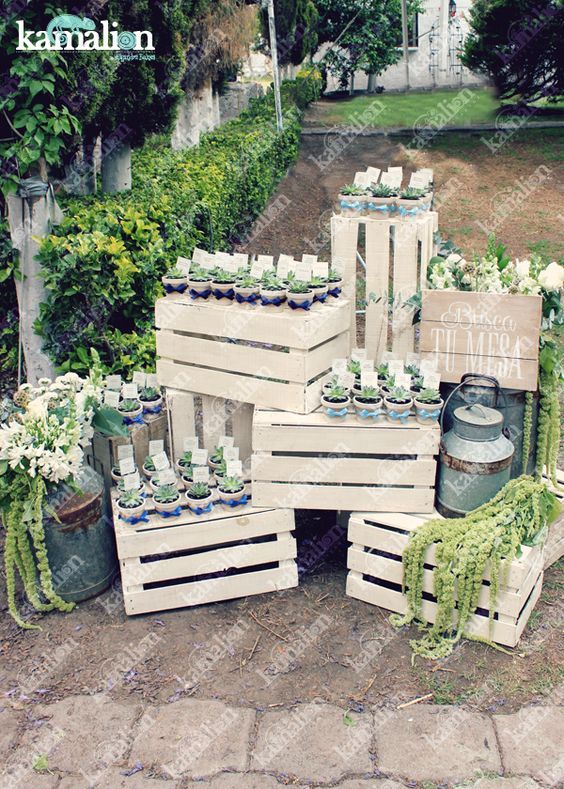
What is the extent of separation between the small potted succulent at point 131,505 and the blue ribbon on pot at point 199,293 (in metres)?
1.06

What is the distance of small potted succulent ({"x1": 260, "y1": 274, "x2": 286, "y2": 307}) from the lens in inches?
154

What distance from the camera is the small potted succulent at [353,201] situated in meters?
4.52

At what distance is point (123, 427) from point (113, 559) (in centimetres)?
68

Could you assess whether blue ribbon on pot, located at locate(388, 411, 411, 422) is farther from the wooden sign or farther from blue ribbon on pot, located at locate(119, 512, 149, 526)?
blue ribbon on pot, located at locate(119, 512, 149, 526)

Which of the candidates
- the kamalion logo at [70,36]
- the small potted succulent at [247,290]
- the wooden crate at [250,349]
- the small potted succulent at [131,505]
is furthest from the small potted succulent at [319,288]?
the kamalion logo at [70,36]

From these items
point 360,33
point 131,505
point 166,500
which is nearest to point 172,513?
point 166,500

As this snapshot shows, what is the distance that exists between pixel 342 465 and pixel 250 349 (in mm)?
760

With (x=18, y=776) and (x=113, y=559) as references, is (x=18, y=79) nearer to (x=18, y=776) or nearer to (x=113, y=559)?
(x=113, y=559)

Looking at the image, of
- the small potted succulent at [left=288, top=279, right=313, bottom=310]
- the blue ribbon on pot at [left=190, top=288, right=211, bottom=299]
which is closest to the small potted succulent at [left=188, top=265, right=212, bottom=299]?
the blue ribbon on pot at [left=190, top=288, right=211, bottom=299]

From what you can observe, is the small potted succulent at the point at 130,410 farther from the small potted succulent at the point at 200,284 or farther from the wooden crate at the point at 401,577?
the wooden crate at the point at 401,577

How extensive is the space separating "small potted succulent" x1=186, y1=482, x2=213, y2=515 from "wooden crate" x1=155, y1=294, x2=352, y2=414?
1.70 ft

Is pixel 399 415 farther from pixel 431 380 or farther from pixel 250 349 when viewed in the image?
pixel 250 349

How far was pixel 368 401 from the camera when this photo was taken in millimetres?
3861

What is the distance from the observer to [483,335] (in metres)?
3.95
